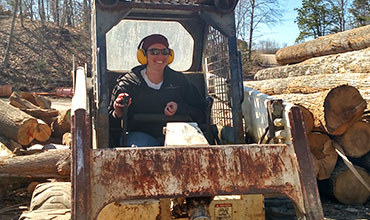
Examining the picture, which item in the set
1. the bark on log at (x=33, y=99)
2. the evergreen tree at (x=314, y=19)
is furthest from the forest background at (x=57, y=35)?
the bark on log at (x=33, y=99)

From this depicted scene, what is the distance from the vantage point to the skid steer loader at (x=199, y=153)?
2.46m

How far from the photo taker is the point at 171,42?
16.2 ft

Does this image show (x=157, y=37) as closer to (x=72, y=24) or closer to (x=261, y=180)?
(x=261, y=180)

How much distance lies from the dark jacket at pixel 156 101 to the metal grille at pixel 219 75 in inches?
10.2

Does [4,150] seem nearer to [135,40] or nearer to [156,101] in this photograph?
[135,40]

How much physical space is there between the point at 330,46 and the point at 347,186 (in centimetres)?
542

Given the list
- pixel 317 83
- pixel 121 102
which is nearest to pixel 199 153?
pixel 121 102

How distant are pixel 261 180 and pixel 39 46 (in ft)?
83.1

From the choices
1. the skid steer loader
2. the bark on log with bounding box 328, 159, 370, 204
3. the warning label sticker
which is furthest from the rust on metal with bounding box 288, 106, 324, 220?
the bark on log with bounding box 328, 159, 370, 204

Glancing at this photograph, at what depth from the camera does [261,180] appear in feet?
8.45

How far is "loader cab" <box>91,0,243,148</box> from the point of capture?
3.42 metres

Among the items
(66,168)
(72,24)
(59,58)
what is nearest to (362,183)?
(66,168)

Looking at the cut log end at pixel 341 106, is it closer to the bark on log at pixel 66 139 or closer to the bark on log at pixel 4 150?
the bark on log at pixel 66 139

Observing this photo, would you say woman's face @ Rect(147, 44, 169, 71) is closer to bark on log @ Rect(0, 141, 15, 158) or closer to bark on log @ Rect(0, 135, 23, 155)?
bark on log @ Rect(0, 141, 15, 158)
